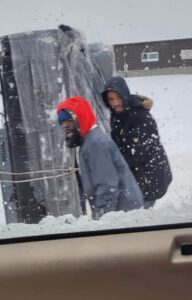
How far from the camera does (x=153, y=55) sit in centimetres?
261

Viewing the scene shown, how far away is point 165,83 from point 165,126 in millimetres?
164

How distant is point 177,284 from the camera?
2.61 metres

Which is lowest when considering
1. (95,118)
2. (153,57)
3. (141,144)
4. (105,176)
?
(105,176)

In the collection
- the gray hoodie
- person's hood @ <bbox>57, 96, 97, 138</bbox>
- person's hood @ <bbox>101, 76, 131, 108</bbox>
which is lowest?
the gray hoodie

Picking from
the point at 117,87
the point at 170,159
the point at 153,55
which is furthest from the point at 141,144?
the point at 153,55

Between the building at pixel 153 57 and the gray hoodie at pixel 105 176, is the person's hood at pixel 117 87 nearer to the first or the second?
the building at pixel 153 57

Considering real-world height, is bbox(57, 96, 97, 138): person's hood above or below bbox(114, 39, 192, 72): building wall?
below

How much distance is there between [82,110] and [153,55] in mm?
344

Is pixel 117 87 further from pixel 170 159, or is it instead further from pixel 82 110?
pixel 170 159

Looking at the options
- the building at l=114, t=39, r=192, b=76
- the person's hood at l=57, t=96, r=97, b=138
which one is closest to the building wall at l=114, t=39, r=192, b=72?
the building at l=114, t=39, r=192, b=76

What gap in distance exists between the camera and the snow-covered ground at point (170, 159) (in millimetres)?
2596

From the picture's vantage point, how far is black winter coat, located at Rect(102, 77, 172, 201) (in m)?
2.62

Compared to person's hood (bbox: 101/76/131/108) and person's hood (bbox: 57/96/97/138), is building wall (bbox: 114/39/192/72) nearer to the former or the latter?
person's hood (bbox: 101/76/131/108)

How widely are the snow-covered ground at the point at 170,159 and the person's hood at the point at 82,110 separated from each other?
7.2 inches
